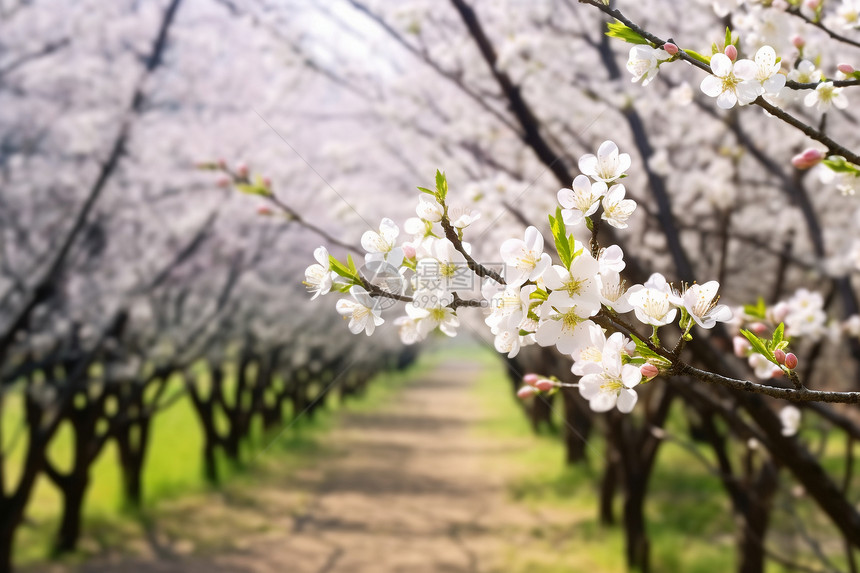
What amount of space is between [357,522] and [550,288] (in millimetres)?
8254

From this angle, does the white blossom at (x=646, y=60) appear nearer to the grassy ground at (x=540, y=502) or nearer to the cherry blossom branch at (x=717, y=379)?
the cherry blossom branch at (x=717, y=379)

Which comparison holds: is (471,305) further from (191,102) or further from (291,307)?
(291,307)

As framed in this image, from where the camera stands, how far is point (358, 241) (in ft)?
24.4

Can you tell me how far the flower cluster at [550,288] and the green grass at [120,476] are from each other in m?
3.51

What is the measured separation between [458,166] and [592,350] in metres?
4.40

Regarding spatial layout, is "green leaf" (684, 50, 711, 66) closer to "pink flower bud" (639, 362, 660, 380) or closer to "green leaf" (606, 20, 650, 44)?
"green leaf" (606, 20, 650, 44)

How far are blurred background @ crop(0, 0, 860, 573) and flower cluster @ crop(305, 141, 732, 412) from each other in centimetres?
83

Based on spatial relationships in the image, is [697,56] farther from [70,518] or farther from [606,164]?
[70,518]

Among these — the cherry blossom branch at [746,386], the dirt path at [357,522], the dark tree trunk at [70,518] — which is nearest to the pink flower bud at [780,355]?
the cherry blossom branch at [746,386]

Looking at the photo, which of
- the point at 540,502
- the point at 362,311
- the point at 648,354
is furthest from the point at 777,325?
the point at 540,502

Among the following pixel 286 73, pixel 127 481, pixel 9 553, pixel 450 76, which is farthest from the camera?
pixel 127 481

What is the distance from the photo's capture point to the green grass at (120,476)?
25.4 ft

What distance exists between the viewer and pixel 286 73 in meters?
5.20

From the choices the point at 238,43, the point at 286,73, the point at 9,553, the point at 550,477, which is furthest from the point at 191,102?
the point at 550,477
